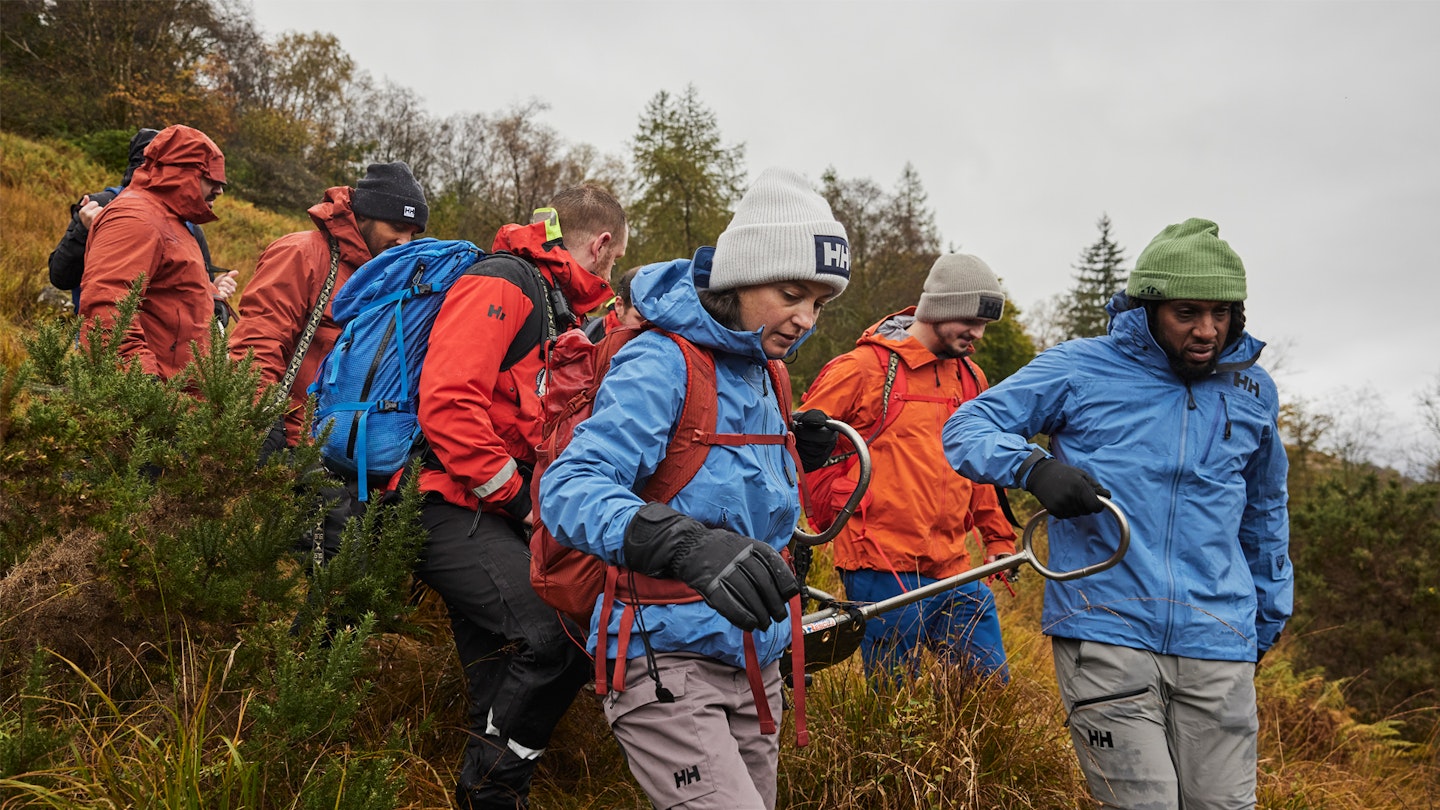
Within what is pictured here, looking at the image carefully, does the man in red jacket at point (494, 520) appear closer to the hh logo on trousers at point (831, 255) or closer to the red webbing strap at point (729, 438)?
the red webbing strap at point (729, 438)

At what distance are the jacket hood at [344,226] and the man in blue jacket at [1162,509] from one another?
289cm

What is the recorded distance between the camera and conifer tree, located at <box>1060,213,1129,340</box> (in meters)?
37.3

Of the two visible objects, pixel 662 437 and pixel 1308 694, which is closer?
pixel 662 437

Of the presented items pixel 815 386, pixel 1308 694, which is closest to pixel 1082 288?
pixel 1308 694

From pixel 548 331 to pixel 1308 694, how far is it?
9.25m

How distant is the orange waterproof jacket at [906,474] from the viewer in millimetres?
4195

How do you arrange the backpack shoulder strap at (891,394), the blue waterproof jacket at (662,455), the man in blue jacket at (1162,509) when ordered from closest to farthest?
the blue waterproof jacket at (662,455) → the man in blue jacket at (1162,509) → the backpack shoulder strap at (891,394)

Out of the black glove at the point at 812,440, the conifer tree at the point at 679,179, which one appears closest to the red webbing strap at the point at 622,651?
the black glove at the point at 812,440

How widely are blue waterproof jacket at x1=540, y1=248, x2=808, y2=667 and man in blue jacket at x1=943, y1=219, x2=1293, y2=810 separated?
3.10 feet

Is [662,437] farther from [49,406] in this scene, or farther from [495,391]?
[49,406]

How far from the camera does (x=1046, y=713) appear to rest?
4.02 meters

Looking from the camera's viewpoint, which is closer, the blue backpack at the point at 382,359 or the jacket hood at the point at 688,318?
the jacket hood at the point at 688,318

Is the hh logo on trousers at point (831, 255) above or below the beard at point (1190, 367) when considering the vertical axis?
above

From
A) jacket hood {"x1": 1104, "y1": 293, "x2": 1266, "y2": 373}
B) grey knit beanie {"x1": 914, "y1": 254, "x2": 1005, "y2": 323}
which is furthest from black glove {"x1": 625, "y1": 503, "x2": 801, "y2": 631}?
grey knit beanie {"x1": 914, "y1": 254, "x2": 1005, "y2": 323}
